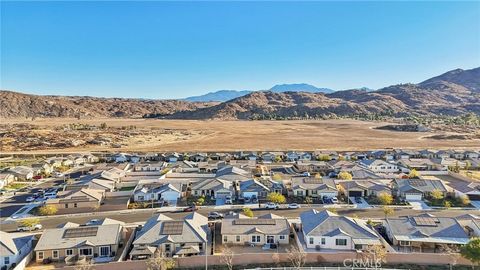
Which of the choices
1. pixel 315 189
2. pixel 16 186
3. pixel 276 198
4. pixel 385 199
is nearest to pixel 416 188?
pixel 385 199

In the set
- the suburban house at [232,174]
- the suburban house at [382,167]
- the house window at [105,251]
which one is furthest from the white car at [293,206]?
the suburban house at [382,167]

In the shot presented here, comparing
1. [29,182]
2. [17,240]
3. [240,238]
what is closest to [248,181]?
[240,238]

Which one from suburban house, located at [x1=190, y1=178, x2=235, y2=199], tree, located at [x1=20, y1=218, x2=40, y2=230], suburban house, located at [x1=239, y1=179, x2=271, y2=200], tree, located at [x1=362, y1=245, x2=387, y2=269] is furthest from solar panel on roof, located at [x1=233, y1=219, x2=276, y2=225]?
tree, located at [x1=20, y1=218, x2=40, y2=230]

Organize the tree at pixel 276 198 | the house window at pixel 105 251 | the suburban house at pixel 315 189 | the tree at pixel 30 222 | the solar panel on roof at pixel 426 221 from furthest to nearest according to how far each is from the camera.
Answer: the suburban house at pixel 315 189, the tree at pixel 276 198, the tree at pixel 30 222, the solar panel on roof at pixel 426 221, the house window at pixel 105 251

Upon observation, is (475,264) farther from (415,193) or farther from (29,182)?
(29,182)

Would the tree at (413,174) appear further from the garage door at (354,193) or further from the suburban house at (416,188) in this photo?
the garage door at (354,193)

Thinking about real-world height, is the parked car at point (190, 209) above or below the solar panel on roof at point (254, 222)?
below
